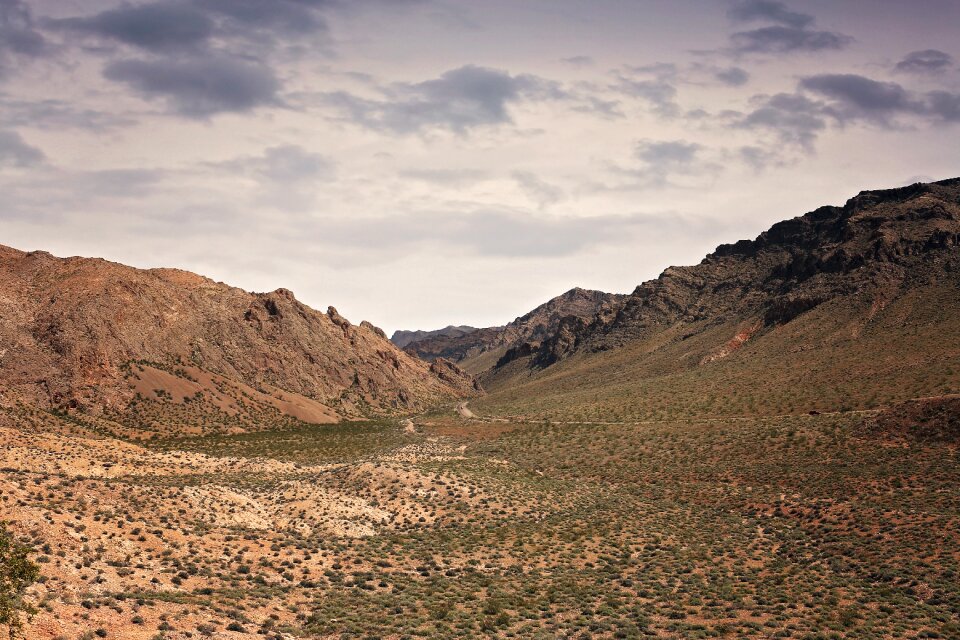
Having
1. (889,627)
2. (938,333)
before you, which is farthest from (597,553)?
(938,333)

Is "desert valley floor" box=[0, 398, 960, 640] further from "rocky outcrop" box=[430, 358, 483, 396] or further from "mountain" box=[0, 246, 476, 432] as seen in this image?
"rocky outcrop" box=[430, 358, 483, 396]

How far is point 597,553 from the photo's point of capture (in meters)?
31.9

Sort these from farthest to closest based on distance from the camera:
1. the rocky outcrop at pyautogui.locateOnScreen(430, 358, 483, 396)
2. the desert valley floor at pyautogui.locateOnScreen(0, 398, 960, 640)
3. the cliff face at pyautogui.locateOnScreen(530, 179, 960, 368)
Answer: the rocky outcrop at pyautogui.locateOnScreen(430, 358, 483, 396)
the cliff face at pyautogui.locateOnScreen(530, 179, 960, 368)
the desert valley floor at pyautogui.locateOnScreen(0, 398, 960, 640)

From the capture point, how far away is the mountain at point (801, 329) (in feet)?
238

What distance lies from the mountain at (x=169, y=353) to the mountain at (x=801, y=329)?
126 feet

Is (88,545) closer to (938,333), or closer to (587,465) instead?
(587,465)

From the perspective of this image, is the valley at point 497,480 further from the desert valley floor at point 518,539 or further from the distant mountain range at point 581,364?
the distant mountain range at point 581,364

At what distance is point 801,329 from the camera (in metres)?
103

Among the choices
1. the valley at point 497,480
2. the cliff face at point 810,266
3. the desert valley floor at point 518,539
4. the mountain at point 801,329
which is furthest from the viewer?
the cliff face at point 810,266

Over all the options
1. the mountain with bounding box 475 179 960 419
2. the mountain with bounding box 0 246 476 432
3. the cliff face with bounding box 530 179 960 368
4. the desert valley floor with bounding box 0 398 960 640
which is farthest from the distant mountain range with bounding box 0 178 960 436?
the desert valley floor with bounding box 0 398 960 640

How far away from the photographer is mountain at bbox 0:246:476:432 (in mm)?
77250

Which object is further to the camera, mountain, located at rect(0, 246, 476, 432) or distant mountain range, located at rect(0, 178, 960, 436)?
mountain, located at rect(0, 246, 476, 432)

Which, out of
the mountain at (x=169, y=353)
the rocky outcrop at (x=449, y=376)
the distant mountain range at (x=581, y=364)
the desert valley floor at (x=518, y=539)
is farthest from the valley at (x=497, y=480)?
the rocky outcrop at (x=449, y=376)

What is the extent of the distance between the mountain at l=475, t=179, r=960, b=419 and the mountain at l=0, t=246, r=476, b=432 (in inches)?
1509
